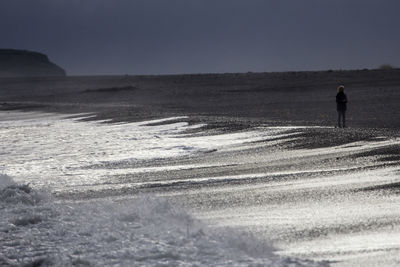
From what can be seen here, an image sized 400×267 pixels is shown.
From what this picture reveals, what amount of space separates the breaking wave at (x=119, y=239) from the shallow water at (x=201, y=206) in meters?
0.01

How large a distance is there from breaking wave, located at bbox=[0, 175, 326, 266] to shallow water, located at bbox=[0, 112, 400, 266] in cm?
1

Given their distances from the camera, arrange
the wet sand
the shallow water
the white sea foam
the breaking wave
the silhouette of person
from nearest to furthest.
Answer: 1. the breaking wave
2. the shallow water
3. the wet sand
4. the white sea foam
5. the silhouette of person

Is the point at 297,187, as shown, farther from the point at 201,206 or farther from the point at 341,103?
the point at 341,103

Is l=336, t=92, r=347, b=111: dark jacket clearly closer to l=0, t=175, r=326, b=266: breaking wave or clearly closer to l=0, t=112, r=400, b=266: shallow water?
l=0, t=112, r=400, b=266: shallow water

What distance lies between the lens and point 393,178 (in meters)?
11.5

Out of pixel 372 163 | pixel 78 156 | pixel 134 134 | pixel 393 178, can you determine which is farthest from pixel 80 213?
pixel 134 134

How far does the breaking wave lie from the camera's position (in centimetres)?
682

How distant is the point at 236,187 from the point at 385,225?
3.73 m

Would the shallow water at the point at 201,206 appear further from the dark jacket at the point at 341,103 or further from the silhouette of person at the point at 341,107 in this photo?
the dark jacket at the point at 341,103

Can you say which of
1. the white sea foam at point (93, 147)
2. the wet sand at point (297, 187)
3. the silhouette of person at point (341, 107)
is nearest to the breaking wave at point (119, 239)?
the wet sand at point (297, 187)

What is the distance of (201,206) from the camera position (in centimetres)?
989

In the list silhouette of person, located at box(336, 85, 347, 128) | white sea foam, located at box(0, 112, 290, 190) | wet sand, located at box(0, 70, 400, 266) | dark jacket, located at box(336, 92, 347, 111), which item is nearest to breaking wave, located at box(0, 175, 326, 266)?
wet sand, located at box(0, 70, 400, 266)

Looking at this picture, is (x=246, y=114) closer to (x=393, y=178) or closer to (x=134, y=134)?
(x=134, y=134)

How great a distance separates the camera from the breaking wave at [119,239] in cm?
682
